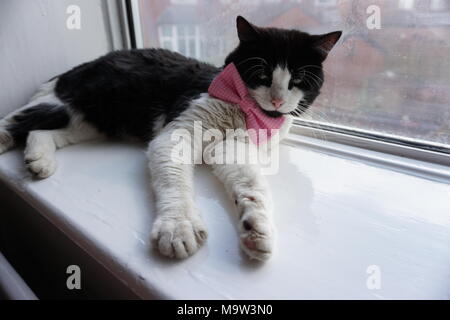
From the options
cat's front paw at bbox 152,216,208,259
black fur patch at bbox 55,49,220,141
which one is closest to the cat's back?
black fur patch at bbox 55,49,220,141

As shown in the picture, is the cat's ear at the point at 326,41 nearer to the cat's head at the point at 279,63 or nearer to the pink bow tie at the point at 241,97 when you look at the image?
the cat's head at the point at 279,63

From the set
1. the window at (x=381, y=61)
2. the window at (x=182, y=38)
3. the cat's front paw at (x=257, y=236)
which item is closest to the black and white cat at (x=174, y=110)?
the cat's front paw at (x=257, y=236)

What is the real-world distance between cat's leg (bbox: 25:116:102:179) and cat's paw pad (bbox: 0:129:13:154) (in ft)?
0.21

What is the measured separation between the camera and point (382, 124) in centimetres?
91

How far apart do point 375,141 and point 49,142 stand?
925 mm

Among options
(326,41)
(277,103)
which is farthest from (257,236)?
(326,41)

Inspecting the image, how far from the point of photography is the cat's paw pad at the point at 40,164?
728mm

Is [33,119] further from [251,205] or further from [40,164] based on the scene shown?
[251,205]

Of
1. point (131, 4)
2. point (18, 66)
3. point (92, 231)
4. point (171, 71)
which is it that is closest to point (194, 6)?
point (131, 4)

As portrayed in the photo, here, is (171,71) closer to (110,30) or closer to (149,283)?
(110,30)

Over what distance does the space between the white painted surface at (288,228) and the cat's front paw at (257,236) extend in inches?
0.7

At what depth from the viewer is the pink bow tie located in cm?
82

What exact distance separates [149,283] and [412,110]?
81 centimetres

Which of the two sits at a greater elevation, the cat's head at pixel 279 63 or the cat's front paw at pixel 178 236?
the cat's head at pixel 279 63
